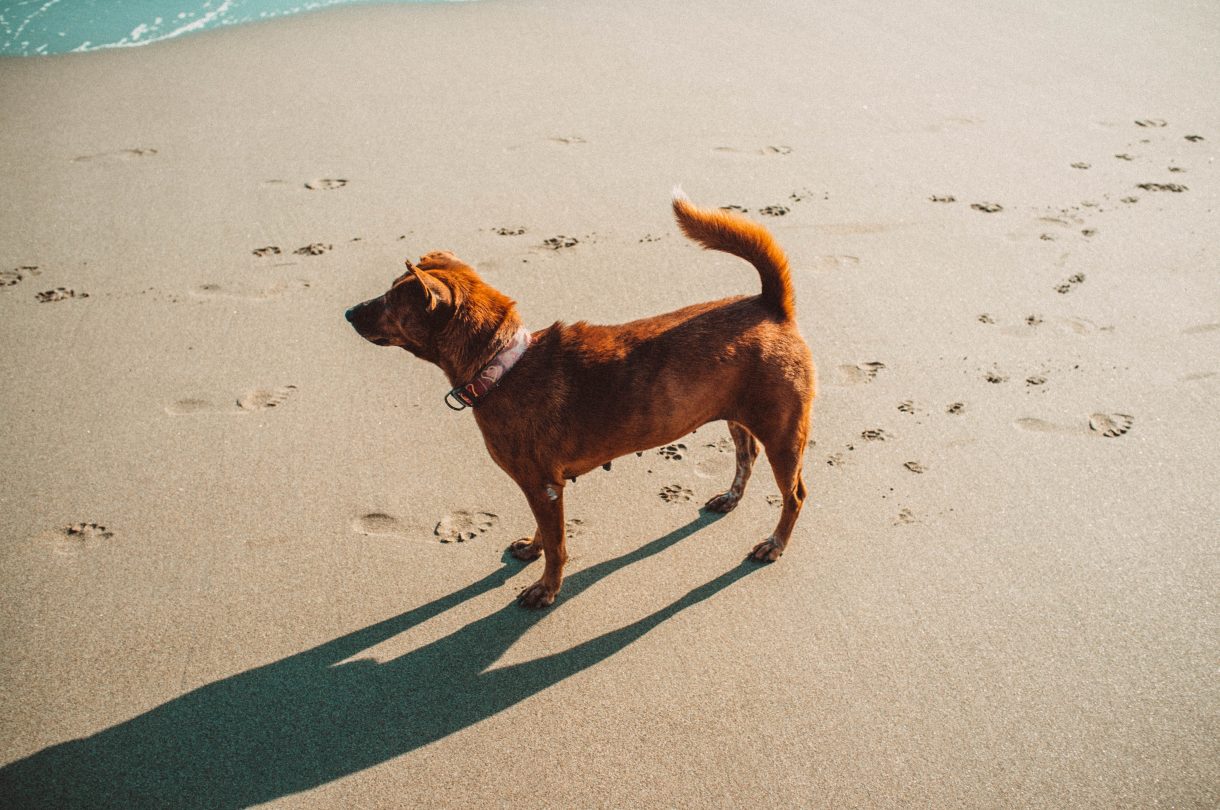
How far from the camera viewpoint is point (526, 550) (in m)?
3.72

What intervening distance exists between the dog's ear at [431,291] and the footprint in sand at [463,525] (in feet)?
4.08

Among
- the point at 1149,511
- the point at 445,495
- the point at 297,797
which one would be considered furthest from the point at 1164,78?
the point at 297,797

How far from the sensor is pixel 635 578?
3664mm

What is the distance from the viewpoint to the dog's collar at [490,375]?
10.3 ft

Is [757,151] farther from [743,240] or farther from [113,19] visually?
[113,19]

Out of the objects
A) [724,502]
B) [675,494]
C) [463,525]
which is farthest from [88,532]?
[724,502]

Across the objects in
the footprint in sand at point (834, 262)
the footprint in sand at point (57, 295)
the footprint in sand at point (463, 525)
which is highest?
the footprint in sand at point (57, 295)

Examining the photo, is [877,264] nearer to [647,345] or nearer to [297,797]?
[647,345]

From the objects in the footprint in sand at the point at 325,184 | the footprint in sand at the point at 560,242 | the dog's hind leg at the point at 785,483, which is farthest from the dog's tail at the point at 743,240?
the footprint in sand at the point at 325,184

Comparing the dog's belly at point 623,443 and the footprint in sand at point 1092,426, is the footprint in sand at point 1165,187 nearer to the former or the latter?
the footprint in sand at point 1092,426

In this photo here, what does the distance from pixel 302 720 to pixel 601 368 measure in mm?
1803

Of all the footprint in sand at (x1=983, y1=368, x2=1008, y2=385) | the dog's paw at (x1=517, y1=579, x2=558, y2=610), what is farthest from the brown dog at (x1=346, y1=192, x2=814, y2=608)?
the footprint in sand at (x1=983, y1=368, x2=1008, y2=385)

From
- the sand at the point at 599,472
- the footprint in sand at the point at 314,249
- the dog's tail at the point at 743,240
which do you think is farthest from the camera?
the footprint in sand at the point at 314,249

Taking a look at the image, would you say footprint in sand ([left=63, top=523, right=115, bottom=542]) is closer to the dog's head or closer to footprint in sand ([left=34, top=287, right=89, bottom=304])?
the dog's head
